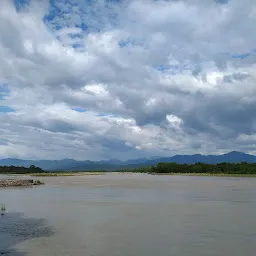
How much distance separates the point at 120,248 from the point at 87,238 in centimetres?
328

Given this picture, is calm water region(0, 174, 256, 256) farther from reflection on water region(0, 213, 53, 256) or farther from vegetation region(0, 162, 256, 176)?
vegetation region(0, 162, 256, 176)

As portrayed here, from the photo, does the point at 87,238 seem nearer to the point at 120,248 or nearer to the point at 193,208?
the point at 120,248

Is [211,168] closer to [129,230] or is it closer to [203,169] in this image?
[203,169]

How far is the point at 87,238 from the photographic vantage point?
21.9 meters

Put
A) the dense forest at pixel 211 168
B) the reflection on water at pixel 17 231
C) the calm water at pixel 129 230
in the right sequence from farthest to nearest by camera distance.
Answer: the dense forest at pixel 211 168
the reflection on water at pixel 17 231
the calm water at pixel 129 230

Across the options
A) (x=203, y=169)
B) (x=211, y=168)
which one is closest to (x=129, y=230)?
(x=211, y=168)

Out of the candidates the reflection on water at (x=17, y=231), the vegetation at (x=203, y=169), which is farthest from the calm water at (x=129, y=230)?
the vegetation at (x=203, y=169)

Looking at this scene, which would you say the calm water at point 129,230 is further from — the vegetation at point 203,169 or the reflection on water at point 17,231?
the vegetation at point 203,169

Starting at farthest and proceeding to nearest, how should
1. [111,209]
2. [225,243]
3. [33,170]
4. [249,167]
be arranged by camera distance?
[33,170] < [249,167] < [111,209] < [225,243]

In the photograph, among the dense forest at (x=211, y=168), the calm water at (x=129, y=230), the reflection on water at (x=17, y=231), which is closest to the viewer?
the calm water at (x=129, y=230)

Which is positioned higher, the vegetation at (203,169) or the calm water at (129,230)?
the vegetation at (203,169)

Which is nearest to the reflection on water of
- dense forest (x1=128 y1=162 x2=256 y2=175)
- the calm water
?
the calm water

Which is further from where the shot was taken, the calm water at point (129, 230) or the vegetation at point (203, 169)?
the vegetation at point (203, 169)

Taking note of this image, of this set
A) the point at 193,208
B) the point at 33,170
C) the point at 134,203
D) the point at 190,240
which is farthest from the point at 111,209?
the point at 33,170
